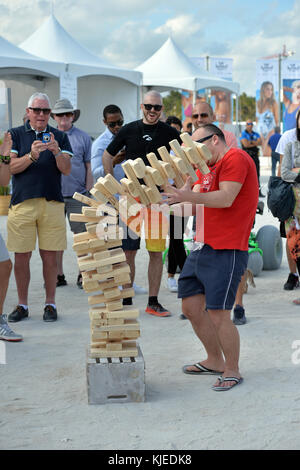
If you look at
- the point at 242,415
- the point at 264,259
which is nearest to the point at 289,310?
the point at 264,259

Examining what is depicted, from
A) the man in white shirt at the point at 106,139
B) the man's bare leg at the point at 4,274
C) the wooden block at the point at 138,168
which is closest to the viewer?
the wooden block at the point at 138,168

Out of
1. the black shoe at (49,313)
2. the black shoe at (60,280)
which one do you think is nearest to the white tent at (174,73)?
the black shoe at (60,280)

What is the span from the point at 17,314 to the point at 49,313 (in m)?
0.31

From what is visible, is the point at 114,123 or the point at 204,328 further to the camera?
the point at 114,123

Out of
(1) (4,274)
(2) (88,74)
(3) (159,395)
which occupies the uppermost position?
(2) (88,74)

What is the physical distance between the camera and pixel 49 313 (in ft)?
19.3

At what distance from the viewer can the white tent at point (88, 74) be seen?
1688 centimetres

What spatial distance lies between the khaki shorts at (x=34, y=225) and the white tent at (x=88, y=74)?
36.0 feet

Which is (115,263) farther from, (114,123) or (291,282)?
(291,282)

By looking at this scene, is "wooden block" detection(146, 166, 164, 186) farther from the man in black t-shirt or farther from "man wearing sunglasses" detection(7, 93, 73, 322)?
the man in black t-shirt

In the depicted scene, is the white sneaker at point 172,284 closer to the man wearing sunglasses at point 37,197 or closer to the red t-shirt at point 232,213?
the man wearing sunglasses at point 37,197

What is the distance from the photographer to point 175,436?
11.1ft

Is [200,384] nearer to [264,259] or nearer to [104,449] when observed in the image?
[104,449]

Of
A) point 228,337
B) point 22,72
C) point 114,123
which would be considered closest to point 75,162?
point 114,123
